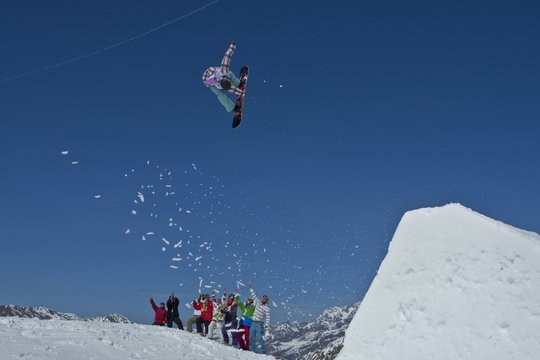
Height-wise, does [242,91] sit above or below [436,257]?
above

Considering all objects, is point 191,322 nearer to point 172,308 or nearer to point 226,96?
point 172,308

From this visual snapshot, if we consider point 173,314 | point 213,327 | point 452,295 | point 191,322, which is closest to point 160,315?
point 173,314

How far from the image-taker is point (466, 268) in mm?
5590

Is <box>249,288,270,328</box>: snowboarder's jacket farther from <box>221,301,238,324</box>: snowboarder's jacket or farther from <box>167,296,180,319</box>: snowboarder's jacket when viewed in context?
<box>167,296,180,319</box>: snowboarder's jacket

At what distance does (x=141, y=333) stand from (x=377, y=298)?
1415 centimetres

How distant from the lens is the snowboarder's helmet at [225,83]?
20.4 meters

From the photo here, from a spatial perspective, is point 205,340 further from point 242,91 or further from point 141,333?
point 242,91

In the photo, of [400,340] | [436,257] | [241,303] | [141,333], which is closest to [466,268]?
[436,257]

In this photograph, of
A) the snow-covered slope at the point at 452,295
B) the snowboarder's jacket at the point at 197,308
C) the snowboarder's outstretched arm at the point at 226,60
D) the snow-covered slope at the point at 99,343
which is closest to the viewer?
the snow-covered slope at the point at 452,295

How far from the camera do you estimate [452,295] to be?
219 inches

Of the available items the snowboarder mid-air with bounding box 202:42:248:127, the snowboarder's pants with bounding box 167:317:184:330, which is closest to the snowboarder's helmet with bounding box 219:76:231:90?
the snowboarder mid-air with bounding box 202:42:248:127

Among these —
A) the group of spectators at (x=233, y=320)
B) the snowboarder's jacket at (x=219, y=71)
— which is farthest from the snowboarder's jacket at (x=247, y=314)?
the snowboarder's jacket at (x=219, y=71)

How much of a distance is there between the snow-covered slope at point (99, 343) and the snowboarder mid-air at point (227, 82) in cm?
977

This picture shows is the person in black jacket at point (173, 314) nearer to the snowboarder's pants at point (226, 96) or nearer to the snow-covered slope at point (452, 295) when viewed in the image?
the snowboarder's pants at point (226, 96)
